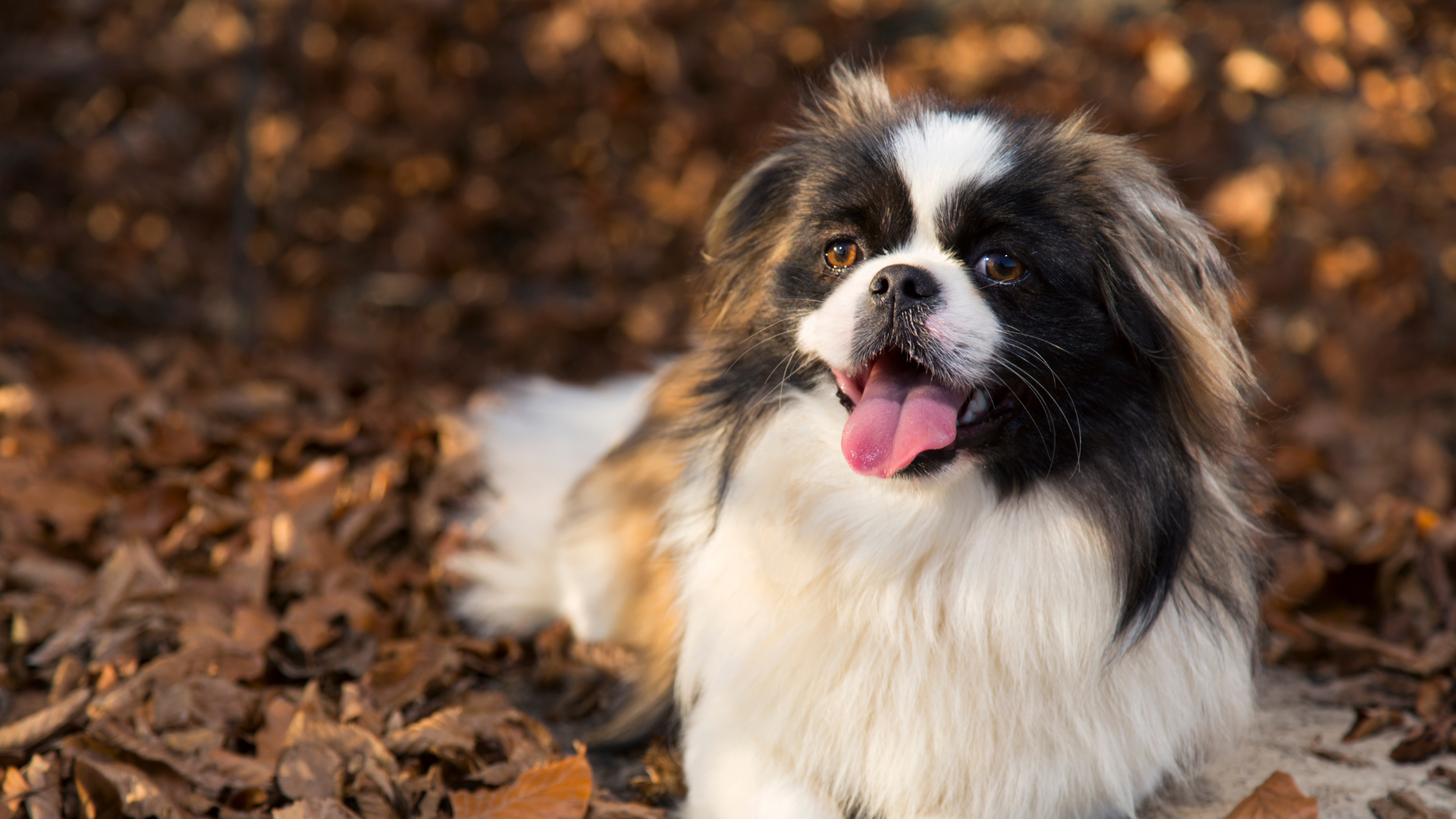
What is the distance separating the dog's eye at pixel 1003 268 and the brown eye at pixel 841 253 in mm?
238

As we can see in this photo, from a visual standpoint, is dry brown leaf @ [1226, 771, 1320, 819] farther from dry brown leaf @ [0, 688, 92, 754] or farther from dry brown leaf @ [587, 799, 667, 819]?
dry brown leaf @ [0, 688, 92, 754]

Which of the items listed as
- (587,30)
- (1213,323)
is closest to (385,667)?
(1213,323)

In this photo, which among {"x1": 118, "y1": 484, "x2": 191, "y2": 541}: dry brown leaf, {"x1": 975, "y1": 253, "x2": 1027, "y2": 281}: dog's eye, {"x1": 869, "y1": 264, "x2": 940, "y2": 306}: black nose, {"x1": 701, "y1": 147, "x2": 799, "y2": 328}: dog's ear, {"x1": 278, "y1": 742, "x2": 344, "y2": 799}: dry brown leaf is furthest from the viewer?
{"x1": 118, "y1": 484, "x2": 191, "y2": 541}: dry brown leaf

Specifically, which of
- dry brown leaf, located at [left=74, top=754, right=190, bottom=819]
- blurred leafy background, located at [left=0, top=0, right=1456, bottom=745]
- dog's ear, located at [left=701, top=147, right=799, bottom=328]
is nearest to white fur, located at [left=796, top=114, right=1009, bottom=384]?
dog's ear, located at [left=701, top=147, right=799, bottom=328]

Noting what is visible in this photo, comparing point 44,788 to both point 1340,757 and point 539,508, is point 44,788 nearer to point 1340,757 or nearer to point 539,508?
point 539,508

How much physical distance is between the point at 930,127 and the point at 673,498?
0.87 metres

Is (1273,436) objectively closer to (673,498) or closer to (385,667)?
(673,498)

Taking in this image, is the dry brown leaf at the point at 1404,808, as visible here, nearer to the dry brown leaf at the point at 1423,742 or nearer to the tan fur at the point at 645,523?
the dry brown leaf at the point at 1423,742

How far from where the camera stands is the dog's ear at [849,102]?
222 cm

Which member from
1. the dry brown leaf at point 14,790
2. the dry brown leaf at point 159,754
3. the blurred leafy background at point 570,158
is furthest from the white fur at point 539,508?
the blurred leafy background at point 570,158

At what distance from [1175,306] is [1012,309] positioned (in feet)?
0.92

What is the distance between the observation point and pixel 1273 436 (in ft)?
13.4

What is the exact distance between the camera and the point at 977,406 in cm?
191

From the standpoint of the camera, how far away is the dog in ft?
6.16
